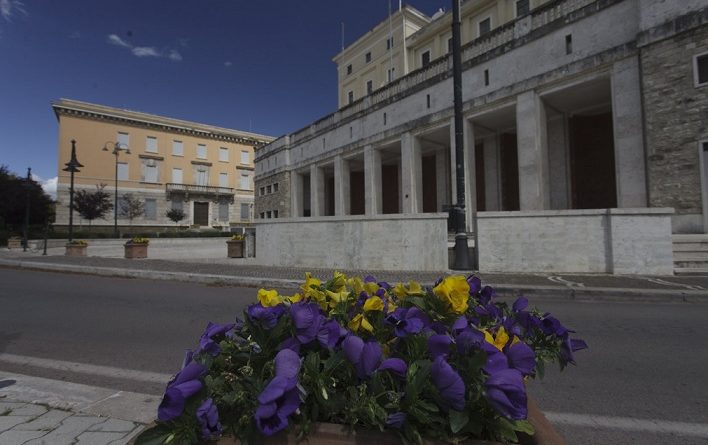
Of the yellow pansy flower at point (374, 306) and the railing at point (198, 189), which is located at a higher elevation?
the railing at point (198, 189)

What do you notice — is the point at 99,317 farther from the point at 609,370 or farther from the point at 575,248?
the point at 575,248

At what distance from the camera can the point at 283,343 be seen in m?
1.24

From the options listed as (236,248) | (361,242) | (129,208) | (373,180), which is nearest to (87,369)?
(361,242)

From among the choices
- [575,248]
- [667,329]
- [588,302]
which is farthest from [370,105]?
[667,329]

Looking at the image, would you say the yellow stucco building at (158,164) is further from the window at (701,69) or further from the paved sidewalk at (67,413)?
the paved sidewalk at (67,413)

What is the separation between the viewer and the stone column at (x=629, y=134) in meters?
14.1

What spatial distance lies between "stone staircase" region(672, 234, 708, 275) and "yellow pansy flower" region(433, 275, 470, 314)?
1186 cm

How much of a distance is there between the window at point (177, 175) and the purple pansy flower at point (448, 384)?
58.3 m

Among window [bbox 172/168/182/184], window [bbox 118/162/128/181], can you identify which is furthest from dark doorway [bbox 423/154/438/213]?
window [bbox 118/162/128/181]

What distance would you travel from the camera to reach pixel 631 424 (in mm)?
2660

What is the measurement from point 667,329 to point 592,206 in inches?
646

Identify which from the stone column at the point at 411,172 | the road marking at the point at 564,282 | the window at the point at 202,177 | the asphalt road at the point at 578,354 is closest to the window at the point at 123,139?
the window at the point at 202,177

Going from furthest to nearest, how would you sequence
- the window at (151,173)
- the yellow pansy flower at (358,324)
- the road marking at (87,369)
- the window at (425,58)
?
the window at (151,173)
the window at (425,58)
the road marking at (87,369)
the yellow pansy flower at (358,324)

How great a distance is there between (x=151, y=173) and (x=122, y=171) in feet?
11.7
